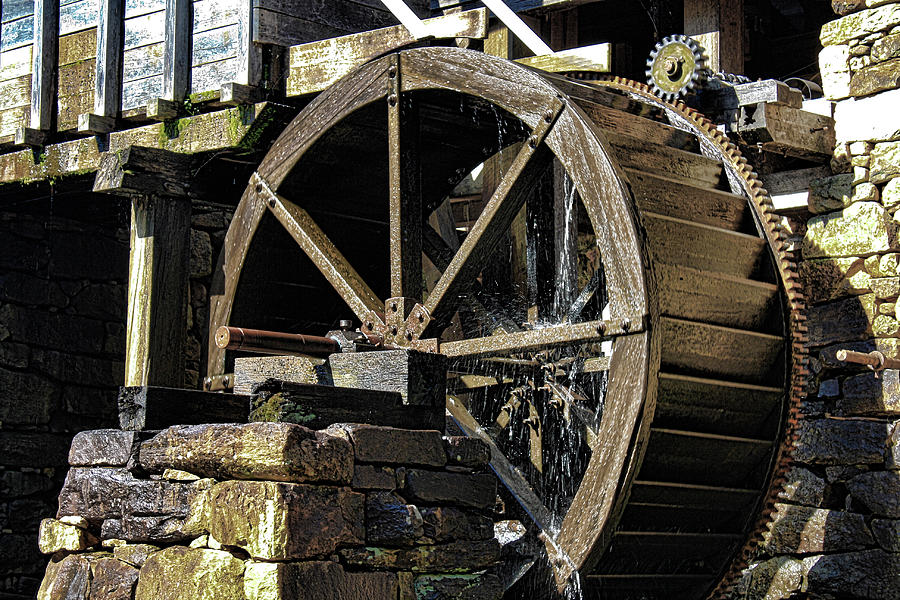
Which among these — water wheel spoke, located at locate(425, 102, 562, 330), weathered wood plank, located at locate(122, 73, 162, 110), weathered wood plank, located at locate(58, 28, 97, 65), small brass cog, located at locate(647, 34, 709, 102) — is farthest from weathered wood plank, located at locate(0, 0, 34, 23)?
small brass cog, located at locate(647, 34, 709, 102)

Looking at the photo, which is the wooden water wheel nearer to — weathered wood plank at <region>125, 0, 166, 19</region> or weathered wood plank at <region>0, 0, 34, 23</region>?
weathered wood plank at <region>125, 0, 166, 19</region>

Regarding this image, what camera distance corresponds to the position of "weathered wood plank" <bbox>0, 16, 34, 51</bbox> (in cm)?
719

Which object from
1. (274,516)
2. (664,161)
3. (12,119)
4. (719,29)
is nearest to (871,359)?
(664,161)

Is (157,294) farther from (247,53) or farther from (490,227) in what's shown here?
A: (490,227)

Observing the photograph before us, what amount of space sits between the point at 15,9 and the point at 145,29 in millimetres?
1079

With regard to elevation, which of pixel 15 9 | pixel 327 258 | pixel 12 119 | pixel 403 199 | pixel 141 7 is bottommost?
pixel 327 258

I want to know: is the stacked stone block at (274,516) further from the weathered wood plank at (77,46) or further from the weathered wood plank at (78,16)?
the weathered wood plank at (78,16)

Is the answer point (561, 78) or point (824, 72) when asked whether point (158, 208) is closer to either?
point (561, 78)

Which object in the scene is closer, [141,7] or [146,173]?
[146,173]

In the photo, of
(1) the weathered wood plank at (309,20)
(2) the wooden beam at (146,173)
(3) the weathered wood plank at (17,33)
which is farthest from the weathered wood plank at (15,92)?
(1) the weathered wood plank at (309,20)

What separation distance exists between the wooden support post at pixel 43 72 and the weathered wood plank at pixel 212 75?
106 cm

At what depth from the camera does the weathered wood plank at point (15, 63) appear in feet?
23.6

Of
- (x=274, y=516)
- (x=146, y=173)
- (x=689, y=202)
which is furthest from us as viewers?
(x=146, y=173)

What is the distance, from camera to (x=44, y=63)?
707cm
